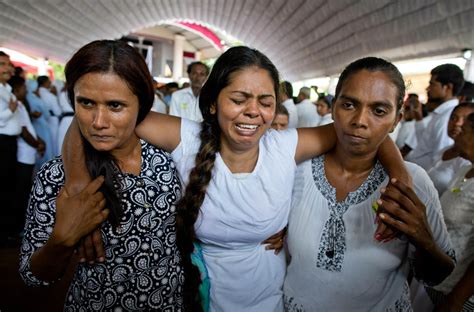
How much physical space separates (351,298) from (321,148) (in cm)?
65

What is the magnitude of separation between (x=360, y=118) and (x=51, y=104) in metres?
6.30

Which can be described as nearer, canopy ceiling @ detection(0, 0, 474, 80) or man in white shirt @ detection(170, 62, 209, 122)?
man in white shirt @ detection(170, 62, 209, 122)

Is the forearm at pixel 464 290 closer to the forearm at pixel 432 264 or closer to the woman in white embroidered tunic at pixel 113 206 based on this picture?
the forearm at pixel 432 264

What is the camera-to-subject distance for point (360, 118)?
4.41ft

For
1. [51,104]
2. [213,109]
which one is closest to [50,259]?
[213,109]

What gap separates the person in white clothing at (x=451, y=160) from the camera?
9.27ft

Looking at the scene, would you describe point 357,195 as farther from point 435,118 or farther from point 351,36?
point 351,36

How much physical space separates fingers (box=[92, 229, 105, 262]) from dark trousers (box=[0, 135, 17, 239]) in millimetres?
3220

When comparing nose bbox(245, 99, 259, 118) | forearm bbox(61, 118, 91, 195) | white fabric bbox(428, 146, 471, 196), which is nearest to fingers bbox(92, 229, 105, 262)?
forearm bbox(61, 118, 91, 195)

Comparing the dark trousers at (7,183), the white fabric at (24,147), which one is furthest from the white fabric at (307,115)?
the dark trousers at (7,183)

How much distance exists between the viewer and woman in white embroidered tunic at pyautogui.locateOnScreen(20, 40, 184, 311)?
3.88 feet

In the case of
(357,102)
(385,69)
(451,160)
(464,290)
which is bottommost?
(464,290)

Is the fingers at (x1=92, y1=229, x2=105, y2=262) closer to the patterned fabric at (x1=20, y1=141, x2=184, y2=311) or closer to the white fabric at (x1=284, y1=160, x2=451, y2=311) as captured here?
the patterned fabric at (x1=20, y1=141, x2=184, y2=311)

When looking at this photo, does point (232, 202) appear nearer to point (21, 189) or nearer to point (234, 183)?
point (234, 183)
